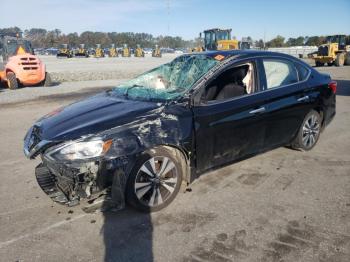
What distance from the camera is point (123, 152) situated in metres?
3.29

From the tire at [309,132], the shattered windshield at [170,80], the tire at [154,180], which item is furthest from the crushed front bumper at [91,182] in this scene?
the tire at [309,132]

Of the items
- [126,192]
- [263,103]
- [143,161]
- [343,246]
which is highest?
[263,103]

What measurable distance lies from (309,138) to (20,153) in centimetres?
479

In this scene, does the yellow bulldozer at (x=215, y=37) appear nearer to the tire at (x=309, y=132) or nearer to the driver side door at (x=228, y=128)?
the tire at (x=309, y=132)

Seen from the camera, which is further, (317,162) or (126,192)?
(317,162)

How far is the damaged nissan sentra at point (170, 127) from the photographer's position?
10.7 ft

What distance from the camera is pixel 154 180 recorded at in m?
3.59

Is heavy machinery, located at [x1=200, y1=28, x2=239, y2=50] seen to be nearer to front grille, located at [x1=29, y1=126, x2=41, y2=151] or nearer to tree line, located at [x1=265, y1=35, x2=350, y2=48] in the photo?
front grille, located at [x1=29, y1=126, x2=41, y2=151]

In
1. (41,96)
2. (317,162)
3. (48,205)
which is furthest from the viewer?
(41,96)

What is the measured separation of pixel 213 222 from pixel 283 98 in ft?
7.25

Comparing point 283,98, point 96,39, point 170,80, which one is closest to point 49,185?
point 170,80

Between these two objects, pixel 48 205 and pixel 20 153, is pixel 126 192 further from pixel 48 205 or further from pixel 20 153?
pixel 20 153

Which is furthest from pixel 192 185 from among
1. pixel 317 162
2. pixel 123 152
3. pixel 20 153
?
pixel 20 153

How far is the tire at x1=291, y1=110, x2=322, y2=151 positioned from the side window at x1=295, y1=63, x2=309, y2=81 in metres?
0.56
